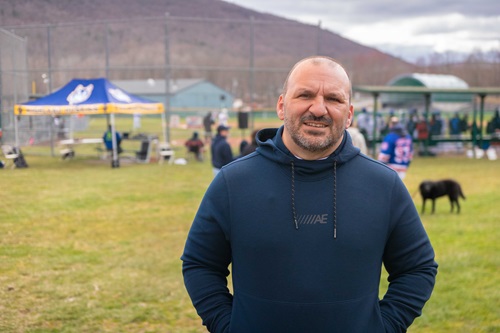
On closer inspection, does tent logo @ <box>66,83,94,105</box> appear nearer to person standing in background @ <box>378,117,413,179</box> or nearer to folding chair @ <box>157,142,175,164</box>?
folding chair @ <box>157,142,175,164</box>

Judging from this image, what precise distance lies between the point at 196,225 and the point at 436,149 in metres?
24.2

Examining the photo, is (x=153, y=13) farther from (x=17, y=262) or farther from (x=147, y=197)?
(x=17, y=262)

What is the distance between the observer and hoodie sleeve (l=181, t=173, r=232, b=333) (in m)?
2.37

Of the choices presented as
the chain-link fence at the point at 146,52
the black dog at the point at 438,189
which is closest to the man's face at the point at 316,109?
the black dog at the point at 438,189

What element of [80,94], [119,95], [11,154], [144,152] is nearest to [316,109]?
[119,95]

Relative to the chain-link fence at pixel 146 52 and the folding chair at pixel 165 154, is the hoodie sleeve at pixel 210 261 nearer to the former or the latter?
the folding chair at pixel 165 154

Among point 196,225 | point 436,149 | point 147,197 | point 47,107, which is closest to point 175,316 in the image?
point 196,225

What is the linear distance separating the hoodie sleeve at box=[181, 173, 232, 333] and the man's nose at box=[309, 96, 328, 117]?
0.44m

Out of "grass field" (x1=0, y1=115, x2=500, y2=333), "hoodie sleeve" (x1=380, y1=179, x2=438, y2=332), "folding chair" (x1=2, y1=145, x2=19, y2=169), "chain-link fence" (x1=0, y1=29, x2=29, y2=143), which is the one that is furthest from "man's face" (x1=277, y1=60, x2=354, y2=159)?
"chain-link fence" (x1=0, y1=29, x2=29, y2=143)

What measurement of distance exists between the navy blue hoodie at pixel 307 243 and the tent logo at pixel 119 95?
55.8 ft

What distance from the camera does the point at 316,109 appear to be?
89.6 inches

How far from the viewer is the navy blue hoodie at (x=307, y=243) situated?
2.23 m

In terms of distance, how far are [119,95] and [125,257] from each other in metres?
11.8

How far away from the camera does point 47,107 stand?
18.4 meters
